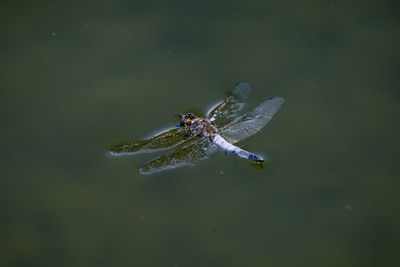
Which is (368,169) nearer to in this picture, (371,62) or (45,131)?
(371,62)

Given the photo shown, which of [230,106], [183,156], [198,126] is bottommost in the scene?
[183,156]

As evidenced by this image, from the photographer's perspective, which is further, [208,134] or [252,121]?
[208,134]

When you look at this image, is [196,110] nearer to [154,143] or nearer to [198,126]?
[198,126]

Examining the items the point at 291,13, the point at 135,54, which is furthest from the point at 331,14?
the point at 135,54

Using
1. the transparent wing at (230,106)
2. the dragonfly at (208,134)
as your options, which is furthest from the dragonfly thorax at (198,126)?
the transparent wing at (230,106)

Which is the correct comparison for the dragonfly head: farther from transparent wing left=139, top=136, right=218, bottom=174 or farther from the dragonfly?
transparent wing left=139, top=136, right=218, bottom=174

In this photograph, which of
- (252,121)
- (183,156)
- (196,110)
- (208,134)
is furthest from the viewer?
(196,110)

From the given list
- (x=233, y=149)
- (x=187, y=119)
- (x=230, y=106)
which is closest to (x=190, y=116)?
(x=187, y=119)
